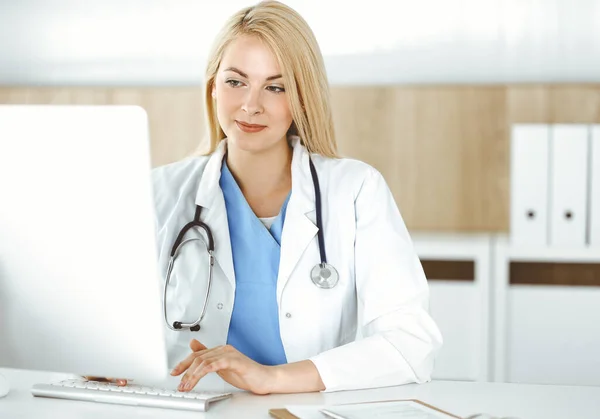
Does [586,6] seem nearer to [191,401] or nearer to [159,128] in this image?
[159,128]

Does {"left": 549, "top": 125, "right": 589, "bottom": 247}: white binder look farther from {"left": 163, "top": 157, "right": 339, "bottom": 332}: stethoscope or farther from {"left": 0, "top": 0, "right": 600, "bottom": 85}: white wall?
{"left": 163, "top": 157, "right": 339, "bottom": 332}: stethoscope

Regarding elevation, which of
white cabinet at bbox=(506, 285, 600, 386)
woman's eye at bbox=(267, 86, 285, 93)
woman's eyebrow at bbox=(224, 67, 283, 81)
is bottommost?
white cabinet at bbox=(506, 285, 600, 386)

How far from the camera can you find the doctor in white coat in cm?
181

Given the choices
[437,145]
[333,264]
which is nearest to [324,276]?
[333,264]

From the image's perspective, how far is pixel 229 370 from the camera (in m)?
1.44

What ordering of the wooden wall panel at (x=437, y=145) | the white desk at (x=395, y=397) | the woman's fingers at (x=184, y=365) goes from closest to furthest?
the white desk at (x=395, y=397)
the woman's fingers at (x=184, y=365)
the wooden wall panel at (x=437, y=145)

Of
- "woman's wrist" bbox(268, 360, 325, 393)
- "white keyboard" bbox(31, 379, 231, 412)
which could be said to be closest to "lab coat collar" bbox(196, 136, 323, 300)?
"woman's wrist" bbox(268, 360, 325, 393)

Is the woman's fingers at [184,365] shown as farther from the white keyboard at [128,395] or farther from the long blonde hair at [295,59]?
the long blonde hair at [295,59]

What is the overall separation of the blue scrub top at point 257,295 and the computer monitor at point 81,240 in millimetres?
599

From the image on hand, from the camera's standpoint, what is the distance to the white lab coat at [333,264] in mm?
1694

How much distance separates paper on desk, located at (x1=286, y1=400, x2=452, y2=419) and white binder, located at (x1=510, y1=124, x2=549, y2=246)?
2.07 m

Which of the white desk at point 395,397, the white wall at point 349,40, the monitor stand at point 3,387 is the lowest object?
the white desk at point 395,397

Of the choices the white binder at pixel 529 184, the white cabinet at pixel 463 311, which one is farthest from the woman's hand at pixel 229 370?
the white binder at pixel 529 184

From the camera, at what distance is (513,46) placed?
3.85 metres
